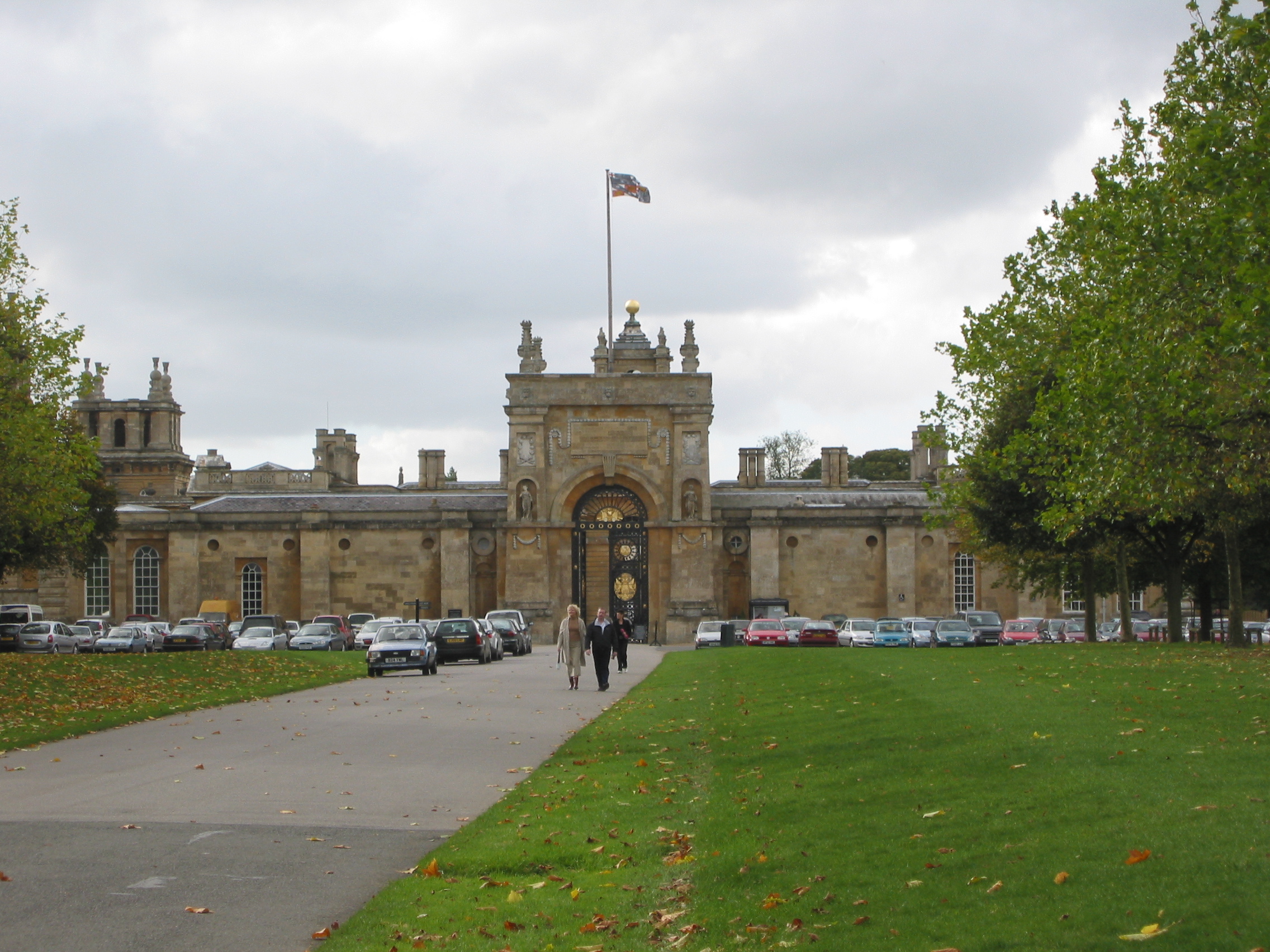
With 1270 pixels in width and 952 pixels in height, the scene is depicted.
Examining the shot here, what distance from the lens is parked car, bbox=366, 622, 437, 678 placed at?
3472 cm

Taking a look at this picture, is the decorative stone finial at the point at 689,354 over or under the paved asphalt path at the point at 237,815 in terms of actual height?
over

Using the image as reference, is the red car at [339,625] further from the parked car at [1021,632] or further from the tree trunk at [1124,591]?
the tree trunk at [1124,591]

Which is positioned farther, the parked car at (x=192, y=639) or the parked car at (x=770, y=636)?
the parked car at (x=192, y=639)

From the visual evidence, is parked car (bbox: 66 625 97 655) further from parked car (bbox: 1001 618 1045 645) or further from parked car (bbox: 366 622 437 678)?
parked car (bbox: 1001 618 1045 645)

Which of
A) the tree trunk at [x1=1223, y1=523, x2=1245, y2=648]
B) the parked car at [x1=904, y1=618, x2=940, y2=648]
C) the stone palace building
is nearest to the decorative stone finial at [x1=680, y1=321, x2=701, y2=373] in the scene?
the stone palace building

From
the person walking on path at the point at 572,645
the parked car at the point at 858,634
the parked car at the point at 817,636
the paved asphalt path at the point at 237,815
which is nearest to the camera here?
the paved asphalt path at the point at 237,815

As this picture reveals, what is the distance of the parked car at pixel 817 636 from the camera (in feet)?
163

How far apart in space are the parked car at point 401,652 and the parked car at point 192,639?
15.8m

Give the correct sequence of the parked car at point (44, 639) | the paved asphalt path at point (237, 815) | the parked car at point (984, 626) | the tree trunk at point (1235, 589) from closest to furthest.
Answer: the paved asphalt path at point (237, 815), the tree trunk at point (1235, 589), the parked car at point (44, 639), the parked car at point (984, 626)

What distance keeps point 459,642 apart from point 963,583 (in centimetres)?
3239

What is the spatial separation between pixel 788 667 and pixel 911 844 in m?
22.2

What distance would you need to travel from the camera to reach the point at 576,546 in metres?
65.2

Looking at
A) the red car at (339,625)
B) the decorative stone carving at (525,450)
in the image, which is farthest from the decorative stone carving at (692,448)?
the red car at (339,625)

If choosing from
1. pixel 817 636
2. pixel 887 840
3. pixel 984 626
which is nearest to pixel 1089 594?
pixel 984 626
